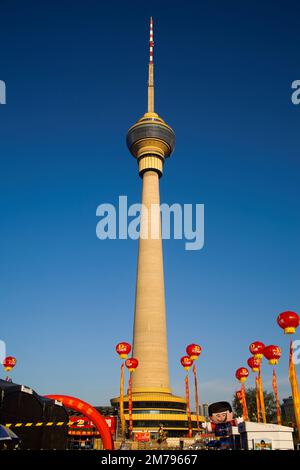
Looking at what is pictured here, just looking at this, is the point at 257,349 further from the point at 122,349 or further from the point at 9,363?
the point at 9,363

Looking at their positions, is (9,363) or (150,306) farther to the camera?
(150,306)

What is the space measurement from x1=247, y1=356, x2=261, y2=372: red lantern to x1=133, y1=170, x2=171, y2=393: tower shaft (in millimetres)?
25632

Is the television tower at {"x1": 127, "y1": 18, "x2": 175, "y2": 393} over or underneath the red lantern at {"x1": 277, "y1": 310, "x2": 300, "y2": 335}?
over

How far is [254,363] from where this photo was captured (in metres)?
41.7

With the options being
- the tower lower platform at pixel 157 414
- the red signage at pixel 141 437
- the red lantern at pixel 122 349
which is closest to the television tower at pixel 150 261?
the tower lower platform at pixel 157 414

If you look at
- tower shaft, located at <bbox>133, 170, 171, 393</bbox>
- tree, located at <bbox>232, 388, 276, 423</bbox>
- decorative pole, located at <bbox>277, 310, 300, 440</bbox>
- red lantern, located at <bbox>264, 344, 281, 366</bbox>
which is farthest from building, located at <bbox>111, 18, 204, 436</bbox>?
decorative pole, located at <bbox>277, 310, 300, 440</bbox>

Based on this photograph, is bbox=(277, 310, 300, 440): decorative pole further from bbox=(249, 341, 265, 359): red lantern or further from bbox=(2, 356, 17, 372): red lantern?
bbox=(2, 356, 17, 372): red lantern

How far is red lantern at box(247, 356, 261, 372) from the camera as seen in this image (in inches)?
1625

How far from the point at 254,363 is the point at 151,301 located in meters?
29.5

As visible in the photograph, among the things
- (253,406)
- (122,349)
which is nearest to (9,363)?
(122,349)

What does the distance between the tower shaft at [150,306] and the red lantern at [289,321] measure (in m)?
39.7
